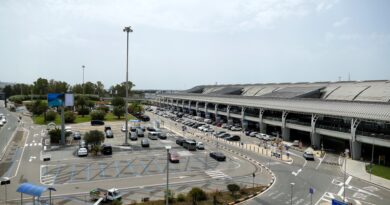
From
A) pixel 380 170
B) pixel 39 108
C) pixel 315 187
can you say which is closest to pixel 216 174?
pixel 315 187

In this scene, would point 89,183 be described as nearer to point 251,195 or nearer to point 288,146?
point 251,195

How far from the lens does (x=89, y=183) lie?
2984cm

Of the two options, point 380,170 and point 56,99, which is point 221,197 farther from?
point 56,99

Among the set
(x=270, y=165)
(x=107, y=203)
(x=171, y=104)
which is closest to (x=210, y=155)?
(x=270, y=165)

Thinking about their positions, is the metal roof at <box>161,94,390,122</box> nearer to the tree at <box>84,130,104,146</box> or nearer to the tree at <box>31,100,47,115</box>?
the tree at <box>84,130,104,146</box>

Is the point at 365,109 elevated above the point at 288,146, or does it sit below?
above

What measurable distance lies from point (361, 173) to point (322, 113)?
14296 millimetres

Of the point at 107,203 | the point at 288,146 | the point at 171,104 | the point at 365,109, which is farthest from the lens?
the point at 171,104

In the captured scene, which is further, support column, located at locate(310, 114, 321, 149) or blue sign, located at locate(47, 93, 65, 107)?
blue sign, located at locate(47, 93, 65, 107)

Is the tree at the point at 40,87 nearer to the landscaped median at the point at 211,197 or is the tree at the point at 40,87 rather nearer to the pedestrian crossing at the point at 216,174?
the pedestrian crossing at the point at 216,174

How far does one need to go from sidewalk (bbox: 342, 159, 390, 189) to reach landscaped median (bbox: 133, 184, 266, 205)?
529 inches

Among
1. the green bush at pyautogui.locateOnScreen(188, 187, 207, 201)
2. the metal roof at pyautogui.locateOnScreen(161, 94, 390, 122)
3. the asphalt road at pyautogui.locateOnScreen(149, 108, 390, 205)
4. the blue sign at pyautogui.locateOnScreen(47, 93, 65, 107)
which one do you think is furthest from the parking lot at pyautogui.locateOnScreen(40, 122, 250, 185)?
the metal roof at pyautogui.locateOnScreen(161, 94, 390, 122)

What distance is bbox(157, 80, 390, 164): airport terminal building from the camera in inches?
1644

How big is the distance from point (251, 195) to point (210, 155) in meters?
16.6
